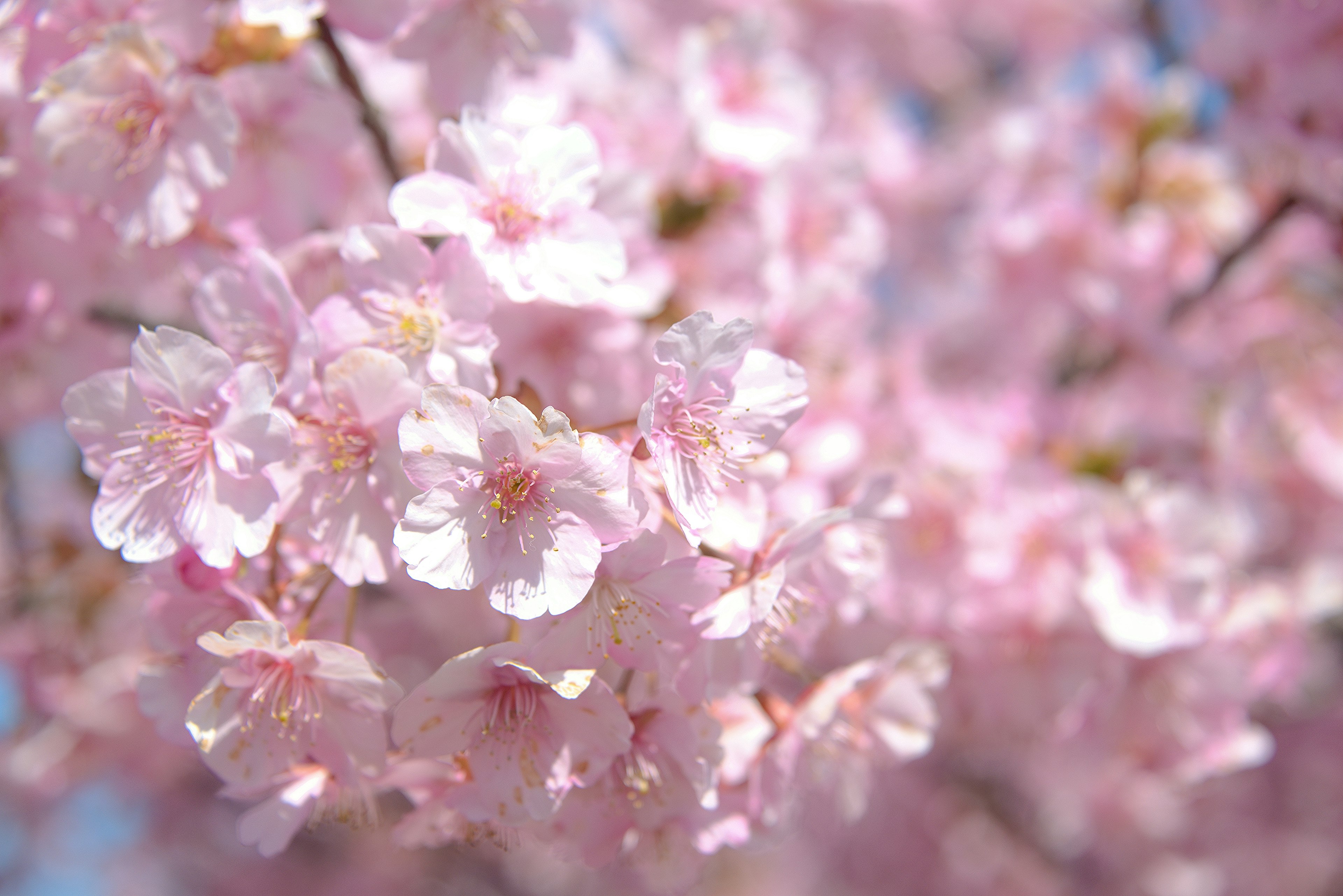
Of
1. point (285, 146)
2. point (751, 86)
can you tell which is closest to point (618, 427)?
point (285, 146)

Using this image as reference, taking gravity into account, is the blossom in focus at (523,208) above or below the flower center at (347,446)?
above

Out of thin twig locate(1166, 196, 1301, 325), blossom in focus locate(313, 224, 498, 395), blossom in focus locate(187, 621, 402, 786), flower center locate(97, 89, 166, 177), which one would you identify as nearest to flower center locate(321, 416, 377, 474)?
blossom in focus locate(313, 224, 498, 395)

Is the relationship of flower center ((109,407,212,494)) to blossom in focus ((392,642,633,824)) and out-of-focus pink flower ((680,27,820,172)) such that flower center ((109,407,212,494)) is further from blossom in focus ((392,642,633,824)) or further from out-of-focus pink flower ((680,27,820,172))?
out-of-focus pink flower ((680,27,820,172))

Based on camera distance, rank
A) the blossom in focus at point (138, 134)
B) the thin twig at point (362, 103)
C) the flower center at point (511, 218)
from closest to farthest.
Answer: the flower center at point (511, 218) → the blossom in focus at point (138, 134) → the thin twig at point (362, 103)

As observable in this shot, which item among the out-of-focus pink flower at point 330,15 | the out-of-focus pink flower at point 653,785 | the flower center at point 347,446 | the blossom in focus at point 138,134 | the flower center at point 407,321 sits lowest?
the out-of-focus pink flower at point 653,785

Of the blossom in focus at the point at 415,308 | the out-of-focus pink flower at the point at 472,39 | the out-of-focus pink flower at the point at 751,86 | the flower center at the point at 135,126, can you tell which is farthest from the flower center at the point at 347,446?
the out-of-focus pink flower at the point at 751,86

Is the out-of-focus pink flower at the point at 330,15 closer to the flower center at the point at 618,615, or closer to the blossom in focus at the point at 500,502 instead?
the blossom in focus at the point at 500,502
